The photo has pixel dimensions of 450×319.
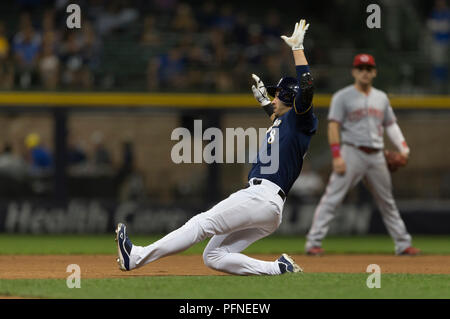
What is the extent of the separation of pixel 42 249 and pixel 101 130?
14.6ft

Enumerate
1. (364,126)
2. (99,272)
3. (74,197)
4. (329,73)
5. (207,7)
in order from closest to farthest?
(99,272) < (364,126) < (74,197) < (329,73) < (207,7)

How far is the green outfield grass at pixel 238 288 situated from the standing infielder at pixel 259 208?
18 cm

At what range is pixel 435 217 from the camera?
15789mm

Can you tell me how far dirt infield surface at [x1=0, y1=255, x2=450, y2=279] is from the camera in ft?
26.9

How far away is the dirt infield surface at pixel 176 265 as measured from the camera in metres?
8.21

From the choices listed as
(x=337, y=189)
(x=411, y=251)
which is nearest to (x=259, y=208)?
(x=337, y=189)

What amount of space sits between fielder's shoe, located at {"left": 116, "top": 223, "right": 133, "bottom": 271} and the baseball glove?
4.64 metres

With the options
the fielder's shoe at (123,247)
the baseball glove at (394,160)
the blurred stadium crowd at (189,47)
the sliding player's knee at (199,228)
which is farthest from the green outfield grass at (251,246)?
the sliding player's knee at (199,228)

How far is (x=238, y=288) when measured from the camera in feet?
21.8

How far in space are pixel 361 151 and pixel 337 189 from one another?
54 centimetres

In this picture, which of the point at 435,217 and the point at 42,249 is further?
the point at 435,217

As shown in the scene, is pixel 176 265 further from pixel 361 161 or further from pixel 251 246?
pixel 251 246
